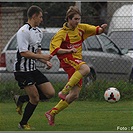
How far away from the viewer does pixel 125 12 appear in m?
16.6

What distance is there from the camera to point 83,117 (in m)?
10.8

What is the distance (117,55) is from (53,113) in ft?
19.0

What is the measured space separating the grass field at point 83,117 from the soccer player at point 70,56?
13.4 inches

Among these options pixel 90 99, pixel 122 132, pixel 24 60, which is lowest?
pixel 90 99

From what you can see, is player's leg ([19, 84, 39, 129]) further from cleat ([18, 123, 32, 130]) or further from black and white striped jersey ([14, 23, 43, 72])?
black and white striped jersey ([14, 23, 43, 72])

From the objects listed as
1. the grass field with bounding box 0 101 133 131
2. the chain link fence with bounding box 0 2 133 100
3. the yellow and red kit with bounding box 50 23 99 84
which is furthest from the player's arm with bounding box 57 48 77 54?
the chain link fence with bounding box 0 2 133 100

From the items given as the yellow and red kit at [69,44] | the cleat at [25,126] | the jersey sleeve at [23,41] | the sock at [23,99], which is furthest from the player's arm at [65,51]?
the cleat at [25,126]

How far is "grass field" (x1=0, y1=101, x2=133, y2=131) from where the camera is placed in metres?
9.34

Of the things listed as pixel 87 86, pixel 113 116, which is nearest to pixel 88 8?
pixel 87 86

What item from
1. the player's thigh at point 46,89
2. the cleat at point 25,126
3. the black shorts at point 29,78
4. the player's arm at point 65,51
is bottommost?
the cleat at point 25,126

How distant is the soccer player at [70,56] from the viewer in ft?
32.2

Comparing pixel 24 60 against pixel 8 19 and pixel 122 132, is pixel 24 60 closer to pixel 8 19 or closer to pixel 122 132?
pixel 122 132

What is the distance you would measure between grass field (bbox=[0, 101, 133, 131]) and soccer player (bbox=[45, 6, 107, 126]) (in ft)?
1.12

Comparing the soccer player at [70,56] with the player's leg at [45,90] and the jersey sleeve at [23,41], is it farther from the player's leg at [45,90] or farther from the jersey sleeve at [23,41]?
the jersey sleeve at [23,41]
